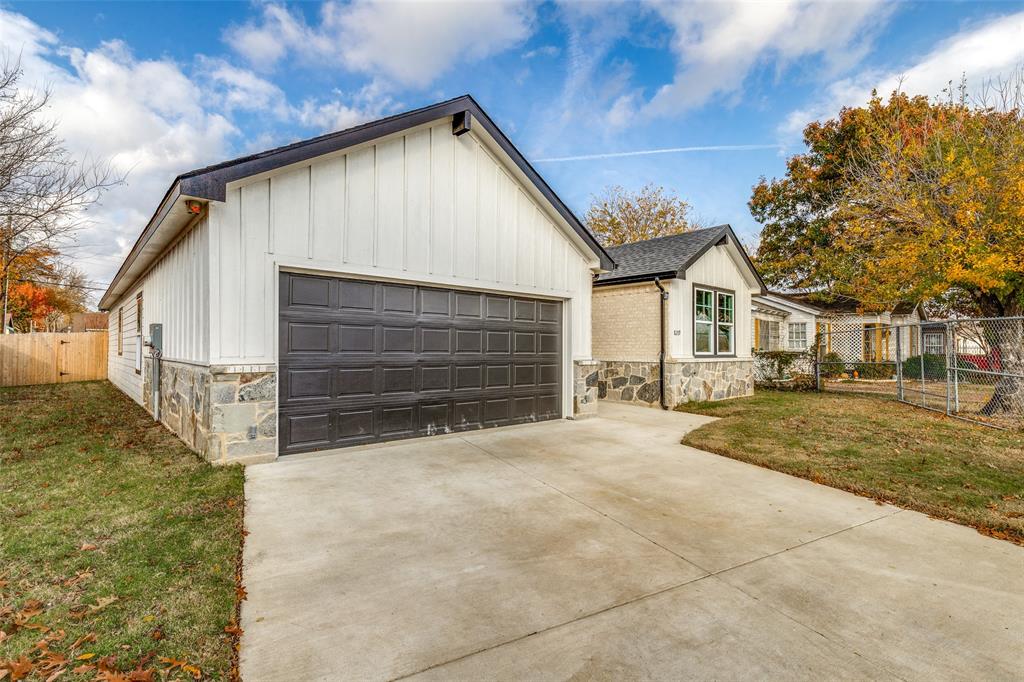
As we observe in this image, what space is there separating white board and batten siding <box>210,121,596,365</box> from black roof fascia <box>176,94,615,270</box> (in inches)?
8.6

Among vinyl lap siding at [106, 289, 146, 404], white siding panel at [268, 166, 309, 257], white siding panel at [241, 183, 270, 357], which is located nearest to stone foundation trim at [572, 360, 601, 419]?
white siding panel at [268, 166, 309, 257]

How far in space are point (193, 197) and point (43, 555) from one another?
3585 millimetres

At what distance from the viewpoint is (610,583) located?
2.91m

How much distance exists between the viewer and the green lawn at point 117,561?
7.03 feet

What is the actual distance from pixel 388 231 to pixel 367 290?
2.98 ft

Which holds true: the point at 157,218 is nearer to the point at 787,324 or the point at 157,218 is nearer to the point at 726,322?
the point at 726,322

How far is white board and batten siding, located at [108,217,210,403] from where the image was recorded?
18.2 feet

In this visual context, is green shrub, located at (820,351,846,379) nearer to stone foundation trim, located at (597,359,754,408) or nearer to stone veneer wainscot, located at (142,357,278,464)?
stone foundation trim, located at (597,359,754,408)

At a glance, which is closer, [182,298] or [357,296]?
[357,296]

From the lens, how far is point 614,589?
284cm

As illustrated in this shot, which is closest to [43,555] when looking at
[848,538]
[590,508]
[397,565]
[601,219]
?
[397,565]

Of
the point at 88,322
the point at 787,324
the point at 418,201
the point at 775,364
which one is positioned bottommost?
the point at 775,364

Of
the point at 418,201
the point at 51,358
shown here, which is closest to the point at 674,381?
the point at 418,201

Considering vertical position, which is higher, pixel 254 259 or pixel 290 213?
pixel 290 213
